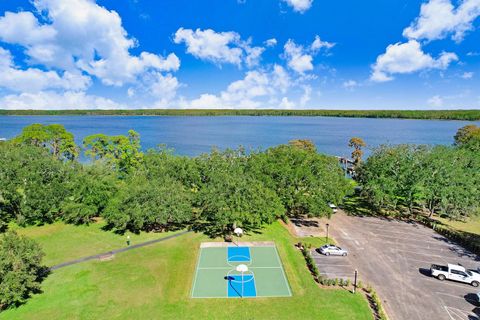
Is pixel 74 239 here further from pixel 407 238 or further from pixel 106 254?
pixel 407 238

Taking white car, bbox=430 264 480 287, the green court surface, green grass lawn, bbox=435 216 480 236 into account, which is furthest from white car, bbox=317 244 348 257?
green grass lawn, bbox=435 216 480 236

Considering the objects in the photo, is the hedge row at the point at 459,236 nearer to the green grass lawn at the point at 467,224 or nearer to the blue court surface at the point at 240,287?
the green grass lawn at the point at 467,224

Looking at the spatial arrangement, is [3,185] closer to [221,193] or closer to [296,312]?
[221,193]

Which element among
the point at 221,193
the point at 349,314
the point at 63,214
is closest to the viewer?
the point at 349,314

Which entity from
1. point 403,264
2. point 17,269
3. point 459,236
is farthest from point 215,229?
point 459,236

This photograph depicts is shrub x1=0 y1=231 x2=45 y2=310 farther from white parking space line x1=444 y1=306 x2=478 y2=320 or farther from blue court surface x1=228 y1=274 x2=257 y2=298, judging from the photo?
white parking space line x1=444 y1=306 x2=478 y2=320

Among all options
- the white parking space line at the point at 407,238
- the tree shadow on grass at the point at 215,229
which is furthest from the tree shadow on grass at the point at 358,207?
the tree shadow on grass at the point at 215,229

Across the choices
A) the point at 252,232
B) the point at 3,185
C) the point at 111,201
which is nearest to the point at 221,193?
the point at 252,232
